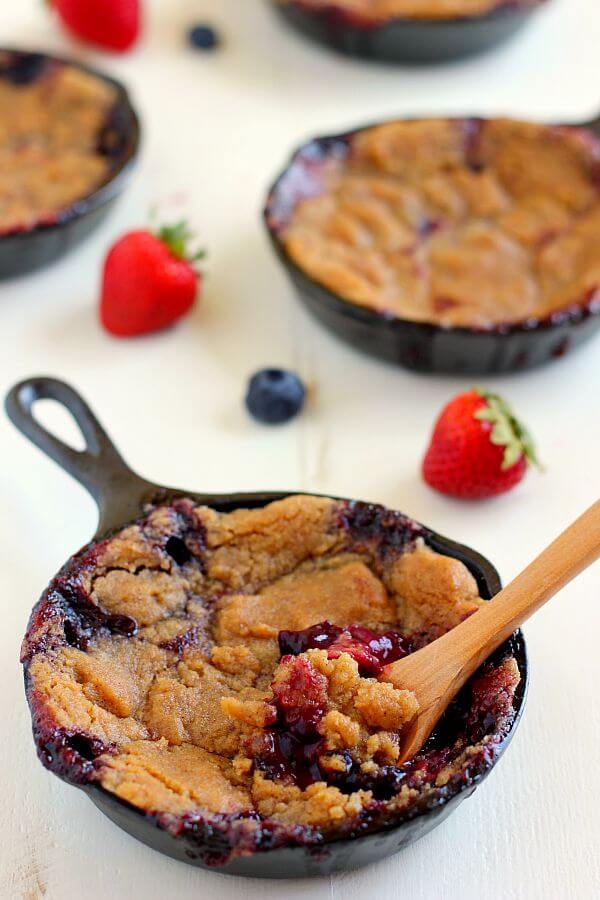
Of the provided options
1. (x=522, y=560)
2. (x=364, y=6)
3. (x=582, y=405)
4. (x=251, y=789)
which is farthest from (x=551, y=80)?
(x=251, y=789)

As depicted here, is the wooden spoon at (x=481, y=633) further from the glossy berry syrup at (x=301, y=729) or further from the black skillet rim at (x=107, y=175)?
the black skillet rim at (x=107, y=175)

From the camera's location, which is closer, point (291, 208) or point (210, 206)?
point (291, 208)

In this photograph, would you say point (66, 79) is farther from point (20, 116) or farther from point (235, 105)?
point (235, 105)

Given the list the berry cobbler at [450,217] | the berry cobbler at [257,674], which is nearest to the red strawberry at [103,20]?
the berry cobbler at [450,217]

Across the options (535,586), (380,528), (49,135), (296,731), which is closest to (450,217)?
(49,135)

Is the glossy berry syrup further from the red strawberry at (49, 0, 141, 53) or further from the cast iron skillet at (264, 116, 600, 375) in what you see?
the red strawberry at (49, 0, 141, 53)

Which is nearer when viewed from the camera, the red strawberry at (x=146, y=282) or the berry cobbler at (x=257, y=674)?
the berry cobbler at (x=257, y=674)
